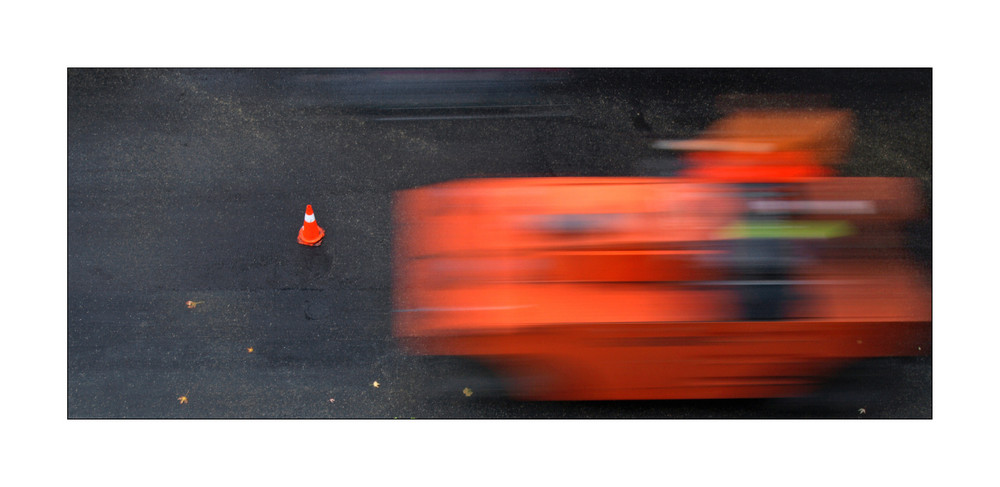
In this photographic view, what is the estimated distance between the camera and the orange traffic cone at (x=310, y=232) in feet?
9.52

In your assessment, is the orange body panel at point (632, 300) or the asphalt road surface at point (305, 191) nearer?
the orange body panel at point (632, 300)

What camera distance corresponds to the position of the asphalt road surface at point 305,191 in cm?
292

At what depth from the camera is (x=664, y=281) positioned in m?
Answer: 2.49

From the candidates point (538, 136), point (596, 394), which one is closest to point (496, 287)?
point (596, 394)

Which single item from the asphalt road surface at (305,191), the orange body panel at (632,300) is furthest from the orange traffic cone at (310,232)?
the orange body panel at (632,300)

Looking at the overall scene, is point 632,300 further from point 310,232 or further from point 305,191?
point 305,191

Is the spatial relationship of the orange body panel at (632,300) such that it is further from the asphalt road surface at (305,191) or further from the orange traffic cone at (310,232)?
the orange traffic cone at (310,232)

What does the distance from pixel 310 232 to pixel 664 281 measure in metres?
2.00

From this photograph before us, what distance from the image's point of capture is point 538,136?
306 centimetres

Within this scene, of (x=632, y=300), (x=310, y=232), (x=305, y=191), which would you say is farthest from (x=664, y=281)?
(x=305, y=191)

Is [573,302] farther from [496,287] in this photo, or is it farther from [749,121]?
[749,121]

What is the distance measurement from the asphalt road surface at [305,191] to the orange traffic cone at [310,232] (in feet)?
0.20

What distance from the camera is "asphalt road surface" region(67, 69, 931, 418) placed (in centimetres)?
292

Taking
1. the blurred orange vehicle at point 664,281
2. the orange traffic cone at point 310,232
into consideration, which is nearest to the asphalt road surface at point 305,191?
the orange traffic cone at point 310,232
